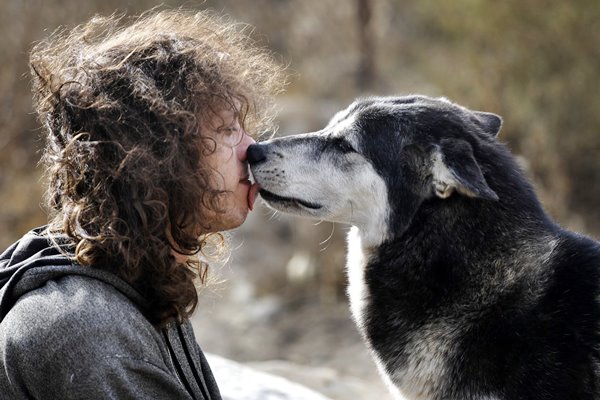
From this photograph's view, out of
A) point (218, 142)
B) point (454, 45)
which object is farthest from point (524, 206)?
point (454, 45)

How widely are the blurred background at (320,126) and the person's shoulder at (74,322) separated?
15.8ft

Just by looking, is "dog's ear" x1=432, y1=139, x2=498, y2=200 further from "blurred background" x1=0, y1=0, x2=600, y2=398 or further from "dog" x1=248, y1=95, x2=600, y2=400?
"blurred background" x1=0, y1=0, x2=600, y2=398

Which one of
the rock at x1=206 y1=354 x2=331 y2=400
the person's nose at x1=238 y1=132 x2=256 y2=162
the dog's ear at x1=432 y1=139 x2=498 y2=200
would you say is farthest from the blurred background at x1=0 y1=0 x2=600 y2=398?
the person's nose at x1=238 y1=132 x2=256 y2=162

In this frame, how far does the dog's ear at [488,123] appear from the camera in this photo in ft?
11.5

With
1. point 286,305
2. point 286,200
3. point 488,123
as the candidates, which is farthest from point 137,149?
point 286,305

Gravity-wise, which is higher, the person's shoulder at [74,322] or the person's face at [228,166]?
the person's face at [228,166]

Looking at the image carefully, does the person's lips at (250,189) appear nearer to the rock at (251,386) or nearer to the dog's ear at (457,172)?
the dog's ear at (457,172)

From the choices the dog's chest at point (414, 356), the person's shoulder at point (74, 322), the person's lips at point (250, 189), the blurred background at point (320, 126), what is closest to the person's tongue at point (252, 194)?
the person's lips at point (250, 189)

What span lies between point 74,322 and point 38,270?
0.22 metres

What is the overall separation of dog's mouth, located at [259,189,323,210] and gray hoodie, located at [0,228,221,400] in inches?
35.5

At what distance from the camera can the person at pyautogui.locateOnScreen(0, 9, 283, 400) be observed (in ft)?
7.69

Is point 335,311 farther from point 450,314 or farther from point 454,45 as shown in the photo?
point 450,314

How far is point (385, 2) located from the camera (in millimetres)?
13656

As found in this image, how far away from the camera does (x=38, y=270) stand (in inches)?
96.3
